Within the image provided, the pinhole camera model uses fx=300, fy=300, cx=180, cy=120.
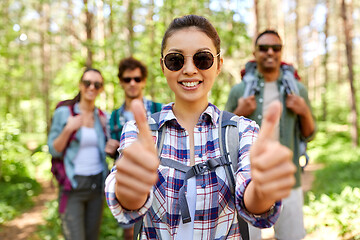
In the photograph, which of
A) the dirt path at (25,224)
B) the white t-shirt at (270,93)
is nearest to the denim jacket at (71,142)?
the white t-shirt at (270,93)

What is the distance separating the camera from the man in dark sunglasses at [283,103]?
285cm

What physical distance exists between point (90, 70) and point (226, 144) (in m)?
2.61

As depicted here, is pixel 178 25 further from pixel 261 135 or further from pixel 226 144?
pixel 261 135

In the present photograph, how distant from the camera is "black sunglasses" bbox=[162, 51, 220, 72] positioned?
1446 mm

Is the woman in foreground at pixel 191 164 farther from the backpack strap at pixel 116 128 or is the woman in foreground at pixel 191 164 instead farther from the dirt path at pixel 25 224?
the dirt path at pixel 25 224

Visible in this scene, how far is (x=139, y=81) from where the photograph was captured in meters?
3.57

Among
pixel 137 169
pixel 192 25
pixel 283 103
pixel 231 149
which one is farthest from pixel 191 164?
pixel 283 103

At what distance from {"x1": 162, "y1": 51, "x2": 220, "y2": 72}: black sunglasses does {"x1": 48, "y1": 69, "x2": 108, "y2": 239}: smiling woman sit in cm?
209

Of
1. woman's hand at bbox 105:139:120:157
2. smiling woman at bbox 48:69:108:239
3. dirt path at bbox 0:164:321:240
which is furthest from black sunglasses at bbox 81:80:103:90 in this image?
dirt path at bbox 0:164:321:240

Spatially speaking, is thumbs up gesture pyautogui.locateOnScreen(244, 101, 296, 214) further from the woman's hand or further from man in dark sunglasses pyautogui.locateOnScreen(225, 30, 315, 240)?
the woman's hand

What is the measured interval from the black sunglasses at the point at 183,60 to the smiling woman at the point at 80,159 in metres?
2.09

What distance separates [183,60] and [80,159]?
2.26 m

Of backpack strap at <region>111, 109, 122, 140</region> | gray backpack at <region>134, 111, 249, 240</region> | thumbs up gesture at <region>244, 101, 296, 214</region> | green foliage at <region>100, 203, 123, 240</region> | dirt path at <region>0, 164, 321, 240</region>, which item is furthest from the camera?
dirt path at <region>0, 164, 321, 240</region>

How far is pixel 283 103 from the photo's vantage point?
9.55 feet
